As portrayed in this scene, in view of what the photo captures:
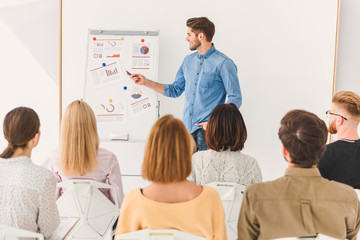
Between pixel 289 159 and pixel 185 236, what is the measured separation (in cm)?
54

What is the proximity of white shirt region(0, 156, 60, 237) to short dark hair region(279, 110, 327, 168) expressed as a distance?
105cm

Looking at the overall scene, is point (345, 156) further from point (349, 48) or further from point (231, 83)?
point (349, 48)

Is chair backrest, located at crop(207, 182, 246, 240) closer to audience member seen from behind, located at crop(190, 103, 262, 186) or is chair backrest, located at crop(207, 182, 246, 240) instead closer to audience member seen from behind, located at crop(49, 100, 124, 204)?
audience member seen from behind, located at crop(190, 103, 262, 186)

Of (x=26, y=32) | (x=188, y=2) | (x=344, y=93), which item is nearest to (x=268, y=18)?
Answer: (x=188, y=2)

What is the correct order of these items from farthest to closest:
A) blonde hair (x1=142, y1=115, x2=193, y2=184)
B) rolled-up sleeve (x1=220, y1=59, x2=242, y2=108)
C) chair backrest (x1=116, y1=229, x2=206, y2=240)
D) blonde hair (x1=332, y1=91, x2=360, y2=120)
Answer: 1. rolled-up sleeve (x1=220, y1=59, x2=242, y2=108)
2. blonde hair (x1=332, y1=91, x2=360, y2=120)
3. blonde hair (x1=142, y1=115, x2=193, y2=184)
4. chair backrest (x1=116, y1=229, x2=206, y2=240)

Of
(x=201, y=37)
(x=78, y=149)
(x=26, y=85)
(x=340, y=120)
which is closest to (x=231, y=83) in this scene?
(x=201, y=37)

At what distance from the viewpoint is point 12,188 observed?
5.39ft

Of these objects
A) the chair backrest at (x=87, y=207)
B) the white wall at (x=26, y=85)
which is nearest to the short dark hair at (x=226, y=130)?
the chair backrest at (x=87, y=207)

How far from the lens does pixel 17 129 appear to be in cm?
170

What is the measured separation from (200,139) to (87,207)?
1.47 m

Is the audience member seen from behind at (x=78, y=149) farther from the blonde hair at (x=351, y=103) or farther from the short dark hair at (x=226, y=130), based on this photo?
the blonde hair at (x=351, y=103)

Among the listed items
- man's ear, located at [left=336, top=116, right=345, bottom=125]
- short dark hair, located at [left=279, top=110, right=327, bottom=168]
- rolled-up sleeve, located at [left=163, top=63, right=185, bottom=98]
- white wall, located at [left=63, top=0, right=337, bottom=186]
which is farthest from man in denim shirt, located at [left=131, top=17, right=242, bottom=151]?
short dark hair, located at [left=279, top=110, right=327, bottom=168]

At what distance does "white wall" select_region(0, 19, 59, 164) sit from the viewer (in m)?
3.96

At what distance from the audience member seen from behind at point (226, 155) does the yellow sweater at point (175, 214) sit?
57 cm
